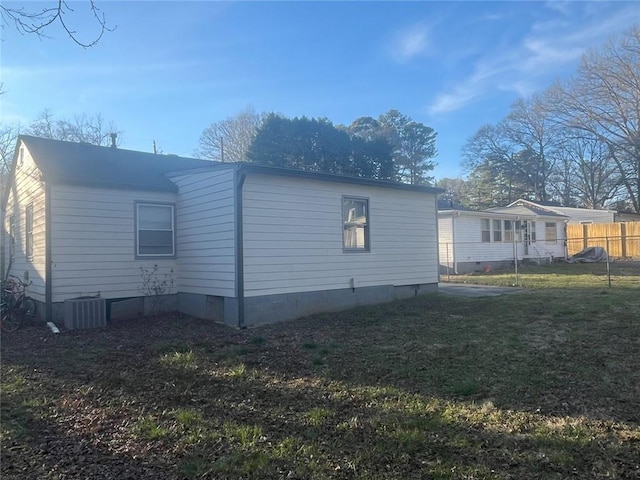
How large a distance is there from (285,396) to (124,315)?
6237mm

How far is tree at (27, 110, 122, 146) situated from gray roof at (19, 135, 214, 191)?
604 inches

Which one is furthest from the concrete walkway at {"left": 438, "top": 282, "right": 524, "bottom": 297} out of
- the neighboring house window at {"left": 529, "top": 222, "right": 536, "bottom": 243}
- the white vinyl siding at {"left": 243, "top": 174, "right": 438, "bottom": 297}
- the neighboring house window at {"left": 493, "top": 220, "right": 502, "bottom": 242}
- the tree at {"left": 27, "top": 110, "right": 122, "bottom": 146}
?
the tree at {"left": 27, "top": 110, "right": 122, "bottom": 146}


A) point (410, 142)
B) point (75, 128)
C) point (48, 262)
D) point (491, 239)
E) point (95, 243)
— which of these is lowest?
point (48, 262)

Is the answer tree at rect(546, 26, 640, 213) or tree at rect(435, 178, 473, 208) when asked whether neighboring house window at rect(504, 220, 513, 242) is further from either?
tree at rect(435, 178, 473, 208)

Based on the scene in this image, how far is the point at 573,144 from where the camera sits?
41.3 meters

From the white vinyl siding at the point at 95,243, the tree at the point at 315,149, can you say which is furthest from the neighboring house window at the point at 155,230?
the tree at the point at 315,149

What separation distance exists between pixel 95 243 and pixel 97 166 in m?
2.03

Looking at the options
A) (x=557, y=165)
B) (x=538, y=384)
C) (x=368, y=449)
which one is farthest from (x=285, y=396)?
(x=557, y=165)

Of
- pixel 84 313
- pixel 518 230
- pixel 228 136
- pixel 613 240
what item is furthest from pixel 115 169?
pixel 613 240

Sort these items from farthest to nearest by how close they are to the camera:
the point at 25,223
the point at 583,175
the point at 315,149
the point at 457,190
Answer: the point at 457,190 → the point at 583,175 → the point at 315,149 → the point at 25,223

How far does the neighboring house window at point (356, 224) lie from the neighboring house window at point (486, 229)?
43.2ft

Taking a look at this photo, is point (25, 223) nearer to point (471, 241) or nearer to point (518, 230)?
point (471, 241)

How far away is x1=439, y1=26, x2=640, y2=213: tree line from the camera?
3155 cm

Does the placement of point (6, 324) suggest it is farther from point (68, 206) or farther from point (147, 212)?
point (147, 212)
